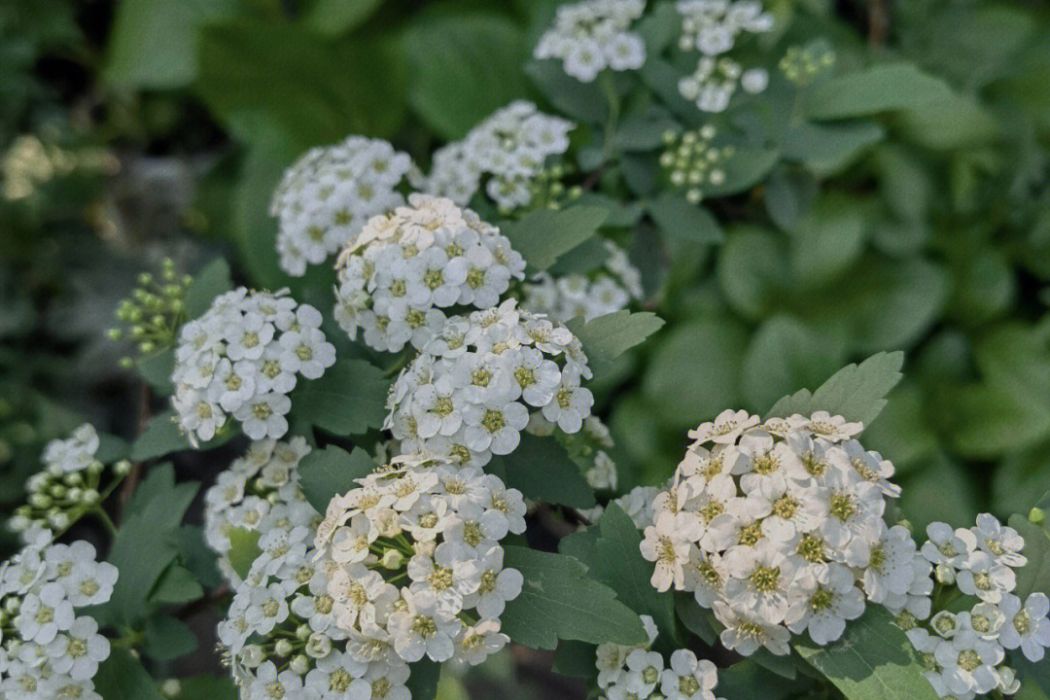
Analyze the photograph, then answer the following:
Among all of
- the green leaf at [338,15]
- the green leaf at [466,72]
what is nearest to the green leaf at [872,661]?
the green leaf at [466,72]

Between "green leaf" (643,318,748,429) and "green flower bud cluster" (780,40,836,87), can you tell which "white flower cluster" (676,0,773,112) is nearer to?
"green flower bud cluster" (780,40,836,87)

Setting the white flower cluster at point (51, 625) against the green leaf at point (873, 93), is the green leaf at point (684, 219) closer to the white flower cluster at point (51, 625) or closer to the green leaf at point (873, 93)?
the green leaf at point (873, 93)

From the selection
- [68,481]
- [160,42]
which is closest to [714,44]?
[68,481]

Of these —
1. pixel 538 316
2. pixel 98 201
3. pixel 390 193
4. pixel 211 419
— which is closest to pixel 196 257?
pixel 98 201

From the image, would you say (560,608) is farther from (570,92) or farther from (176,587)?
(570,92)

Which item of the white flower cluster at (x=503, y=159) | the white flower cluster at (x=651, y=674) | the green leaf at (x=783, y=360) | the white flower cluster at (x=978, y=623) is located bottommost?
the green leaf at (x=783, y=360)

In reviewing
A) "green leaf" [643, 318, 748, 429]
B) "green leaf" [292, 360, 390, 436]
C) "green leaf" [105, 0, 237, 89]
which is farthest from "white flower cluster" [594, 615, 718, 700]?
"green leaf" [105, 0, 237, 89]

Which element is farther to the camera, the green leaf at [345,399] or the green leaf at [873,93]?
the green leaf at [873,93]
